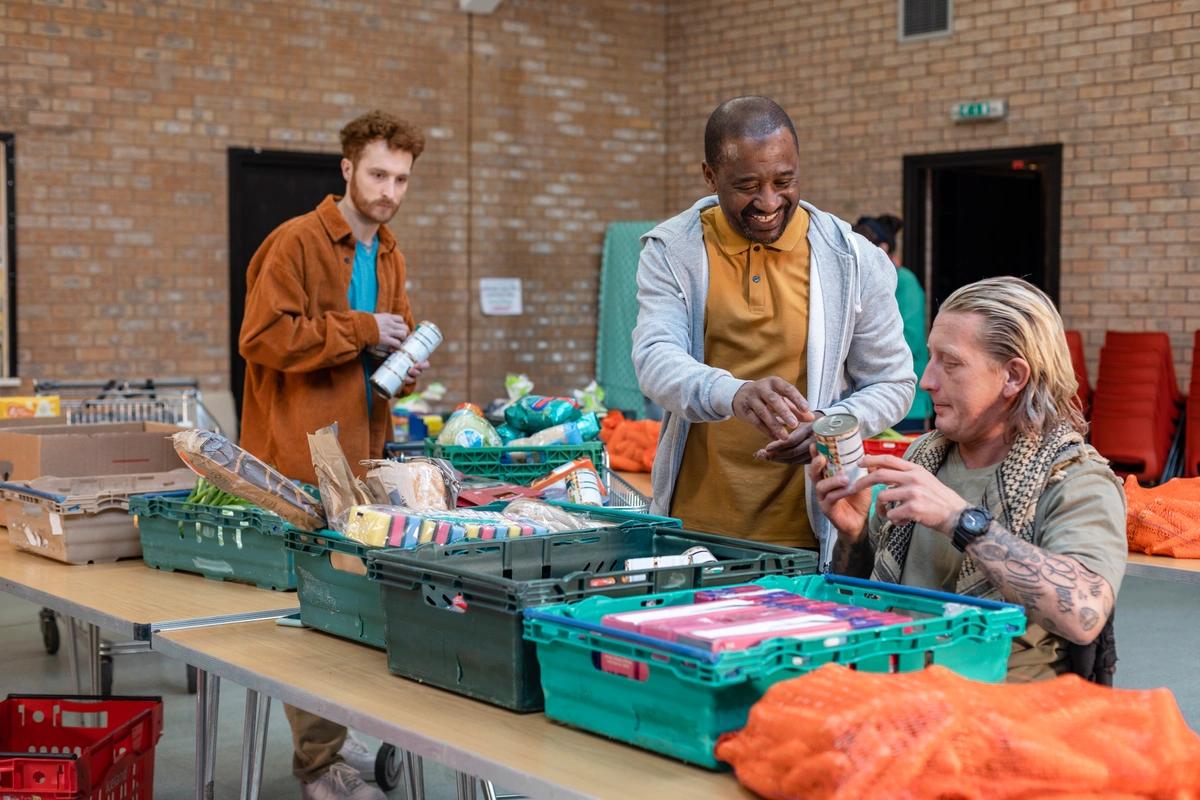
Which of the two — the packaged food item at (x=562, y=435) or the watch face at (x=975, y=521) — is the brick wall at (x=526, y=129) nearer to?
the packaged food item at (x=562, y=435)

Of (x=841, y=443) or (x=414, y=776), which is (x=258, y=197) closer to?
(x=414, y=776)

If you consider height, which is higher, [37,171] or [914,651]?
[37,171]

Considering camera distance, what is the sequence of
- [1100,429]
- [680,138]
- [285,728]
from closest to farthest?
1. [285,728]
2. [1100,429]
3. [680,138]

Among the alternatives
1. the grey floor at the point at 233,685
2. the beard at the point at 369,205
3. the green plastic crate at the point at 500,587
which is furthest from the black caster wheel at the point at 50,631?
the green plastic crate at the point at 500,587

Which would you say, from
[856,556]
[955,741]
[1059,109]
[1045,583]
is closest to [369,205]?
[856,556]

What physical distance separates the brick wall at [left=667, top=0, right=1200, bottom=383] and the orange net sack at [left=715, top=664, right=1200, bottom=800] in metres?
7.33

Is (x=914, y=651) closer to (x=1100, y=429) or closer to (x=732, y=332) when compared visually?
(x=732, y=332)

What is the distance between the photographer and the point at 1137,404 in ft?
26.2

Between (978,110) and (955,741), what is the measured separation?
27.4ft

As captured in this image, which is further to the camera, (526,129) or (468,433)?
(526,129)

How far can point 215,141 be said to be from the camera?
30.1ft

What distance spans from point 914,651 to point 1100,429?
22.4ft

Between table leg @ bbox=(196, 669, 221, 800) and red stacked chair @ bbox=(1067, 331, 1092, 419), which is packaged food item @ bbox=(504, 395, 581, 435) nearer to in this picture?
table leg @ bbox=(196, 669, 221, 800)

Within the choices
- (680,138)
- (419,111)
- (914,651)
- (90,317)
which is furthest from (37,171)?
(914,651)
